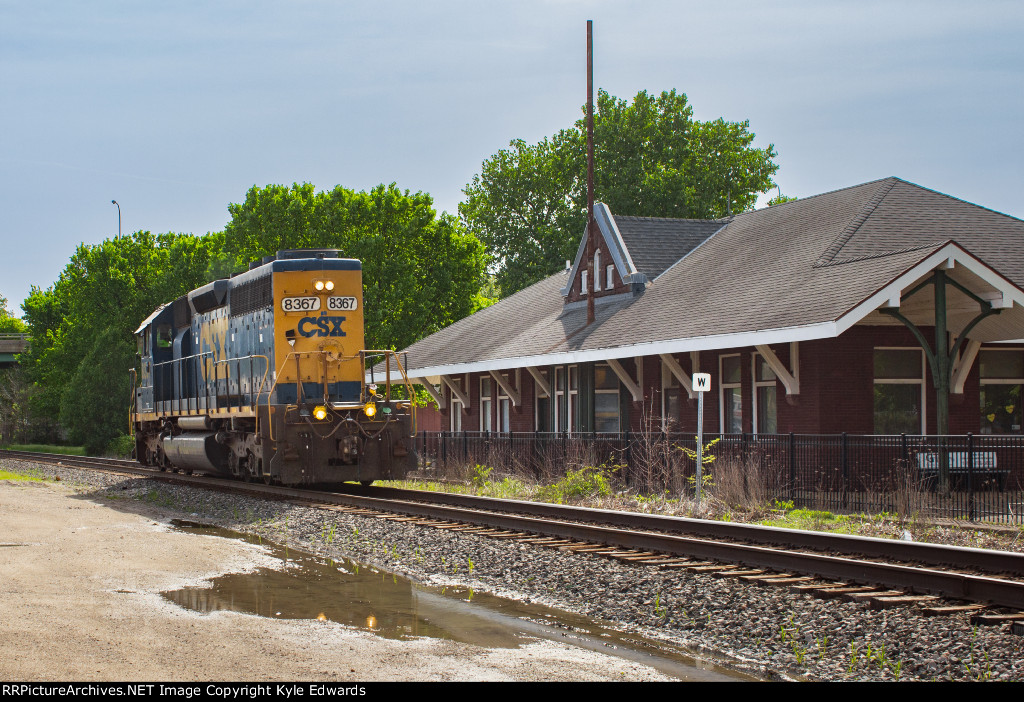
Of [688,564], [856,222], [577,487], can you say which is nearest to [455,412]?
[856,222]

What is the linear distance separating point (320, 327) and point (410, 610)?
36.9 feet

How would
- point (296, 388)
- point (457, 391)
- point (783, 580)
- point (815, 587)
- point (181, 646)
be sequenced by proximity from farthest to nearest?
point (457, 391)
point (296, 388)
point (783, 580)
point (815, 587)
point (181, 646)

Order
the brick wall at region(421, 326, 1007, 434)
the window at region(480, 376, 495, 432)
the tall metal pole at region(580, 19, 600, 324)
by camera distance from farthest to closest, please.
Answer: the window at region(480, 376, 495, 432)
the tall metal pole at region(580, 19, 600, 324)
the brick wall at region(421, 326, 1007, 434)

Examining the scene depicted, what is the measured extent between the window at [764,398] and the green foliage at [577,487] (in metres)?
3.43

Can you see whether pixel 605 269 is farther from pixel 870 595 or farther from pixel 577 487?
pixel 870 595

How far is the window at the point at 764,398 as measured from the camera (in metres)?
20.2

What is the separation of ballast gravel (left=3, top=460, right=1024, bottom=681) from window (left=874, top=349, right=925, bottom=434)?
9.84m

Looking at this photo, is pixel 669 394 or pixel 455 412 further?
pixel 455 412

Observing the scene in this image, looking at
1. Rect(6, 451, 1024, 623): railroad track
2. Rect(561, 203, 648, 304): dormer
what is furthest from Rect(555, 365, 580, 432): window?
Rect(6, 451, 1024, 623): railroad track

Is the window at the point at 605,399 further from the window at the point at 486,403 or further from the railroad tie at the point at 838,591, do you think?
the railroad tie at the point at 838,591

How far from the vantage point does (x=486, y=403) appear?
31906 millimetres

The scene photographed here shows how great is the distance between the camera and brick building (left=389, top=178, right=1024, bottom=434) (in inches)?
695

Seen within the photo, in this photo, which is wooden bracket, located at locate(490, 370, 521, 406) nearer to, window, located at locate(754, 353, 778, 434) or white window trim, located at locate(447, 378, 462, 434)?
white window trim, located at locate(447, 378, 462, 434)
